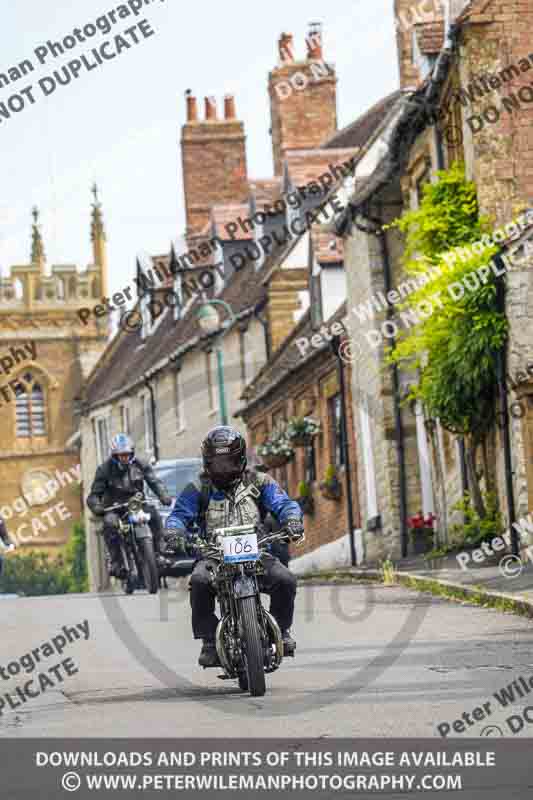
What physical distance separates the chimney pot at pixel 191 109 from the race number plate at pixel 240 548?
46.4 m

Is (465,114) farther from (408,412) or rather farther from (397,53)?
(397,53)

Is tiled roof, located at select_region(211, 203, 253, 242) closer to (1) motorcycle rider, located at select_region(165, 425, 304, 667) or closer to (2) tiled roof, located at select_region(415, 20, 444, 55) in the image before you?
(2) tiled roof, located at select_region(415, 20, 444, 55)

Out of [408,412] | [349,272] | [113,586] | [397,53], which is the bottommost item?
[113,586]

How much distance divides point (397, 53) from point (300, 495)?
8717 mm

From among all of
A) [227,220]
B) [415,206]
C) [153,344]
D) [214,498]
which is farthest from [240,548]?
[153,344]

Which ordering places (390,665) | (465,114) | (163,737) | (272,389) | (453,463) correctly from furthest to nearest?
(272,389) → (453,463) → (465,114) → (390,665) → (163,737)

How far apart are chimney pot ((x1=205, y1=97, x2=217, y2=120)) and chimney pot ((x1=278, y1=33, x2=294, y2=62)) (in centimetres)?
770

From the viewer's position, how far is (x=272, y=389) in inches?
1542

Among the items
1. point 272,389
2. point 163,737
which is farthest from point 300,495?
point 163,737

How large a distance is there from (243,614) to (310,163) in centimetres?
3196

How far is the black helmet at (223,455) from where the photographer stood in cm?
1106

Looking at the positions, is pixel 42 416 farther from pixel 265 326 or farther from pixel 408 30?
pixel 408 30

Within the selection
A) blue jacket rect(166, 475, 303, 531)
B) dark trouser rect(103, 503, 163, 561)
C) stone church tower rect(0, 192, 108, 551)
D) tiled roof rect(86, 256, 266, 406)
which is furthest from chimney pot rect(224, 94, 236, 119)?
blue jacket rect(166, 475, 303, 531)

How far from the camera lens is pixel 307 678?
11562mm
